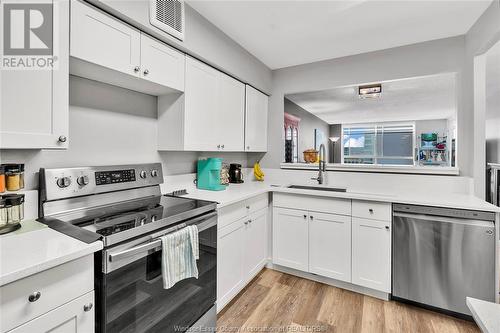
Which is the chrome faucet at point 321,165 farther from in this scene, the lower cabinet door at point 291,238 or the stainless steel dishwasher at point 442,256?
the stainless steel dishwasher at point 442,256

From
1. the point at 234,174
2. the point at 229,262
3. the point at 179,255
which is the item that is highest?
the point at 234,174

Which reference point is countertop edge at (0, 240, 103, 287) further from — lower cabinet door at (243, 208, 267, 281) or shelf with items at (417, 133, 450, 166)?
shelf with items at (417, 133, 450, 166)

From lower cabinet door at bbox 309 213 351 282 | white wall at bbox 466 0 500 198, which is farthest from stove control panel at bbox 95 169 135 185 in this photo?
white wall at bbox 466 0 500 198

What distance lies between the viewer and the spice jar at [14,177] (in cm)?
114

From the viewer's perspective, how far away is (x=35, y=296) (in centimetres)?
81

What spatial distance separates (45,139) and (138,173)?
732 mm

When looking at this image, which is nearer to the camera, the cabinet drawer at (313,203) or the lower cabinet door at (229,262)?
the lower cabinet door at (229,262)

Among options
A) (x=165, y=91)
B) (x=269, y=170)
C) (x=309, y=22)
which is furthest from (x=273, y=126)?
(x=165, y=91)

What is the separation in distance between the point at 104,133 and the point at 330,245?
2115mm

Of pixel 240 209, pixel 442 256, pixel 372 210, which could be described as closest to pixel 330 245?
pixel 372 210

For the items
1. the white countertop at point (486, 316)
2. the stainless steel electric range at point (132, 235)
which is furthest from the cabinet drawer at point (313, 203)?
the white countertop at point (486, 316)

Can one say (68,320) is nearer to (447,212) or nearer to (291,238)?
(291,238)

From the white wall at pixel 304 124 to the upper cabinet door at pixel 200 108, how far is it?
1503mm

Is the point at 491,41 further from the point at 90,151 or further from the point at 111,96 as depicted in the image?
the point at 90,151
